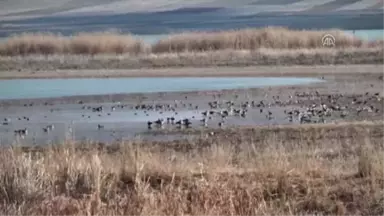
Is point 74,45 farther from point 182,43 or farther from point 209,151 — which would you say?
point 209,151

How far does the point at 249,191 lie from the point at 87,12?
72383 mm

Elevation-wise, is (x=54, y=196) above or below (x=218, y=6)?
below

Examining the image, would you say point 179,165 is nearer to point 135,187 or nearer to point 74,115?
point 135,187

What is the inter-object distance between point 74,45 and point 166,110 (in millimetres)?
24367

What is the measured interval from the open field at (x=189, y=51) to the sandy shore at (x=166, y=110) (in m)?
8.90

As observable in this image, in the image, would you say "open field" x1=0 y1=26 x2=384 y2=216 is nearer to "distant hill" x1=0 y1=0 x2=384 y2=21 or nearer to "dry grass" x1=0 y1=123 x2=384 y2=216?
"dry grass" x1=0 y1=123 x2=384 y2=216

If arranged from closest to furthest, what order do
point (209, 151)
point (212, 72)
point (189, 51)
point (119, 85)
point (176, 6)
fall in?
point (209, 151), point (119, 85), point (212, 72), point (189, 51), point (176, 6)

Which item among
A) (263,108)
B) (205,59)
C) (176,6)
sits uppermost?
(176,6)

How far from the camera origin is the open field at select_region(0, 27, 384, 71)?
41.5 meters

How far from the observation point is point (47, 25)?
70938 millimetres

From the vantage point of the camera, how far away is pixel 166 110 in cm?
2381

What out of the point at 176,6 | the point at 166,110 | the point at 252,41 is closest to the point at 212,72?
the point at 252,41

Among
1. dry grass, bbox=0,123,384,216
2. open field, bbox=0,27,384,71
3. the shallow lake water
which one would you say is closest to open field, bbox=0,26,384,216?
dry grass, bbox=0,123,384,216

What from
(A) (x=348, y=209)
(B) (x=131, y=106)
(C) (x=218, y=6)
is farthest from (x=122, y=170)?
(C) (x=218, y=6)
